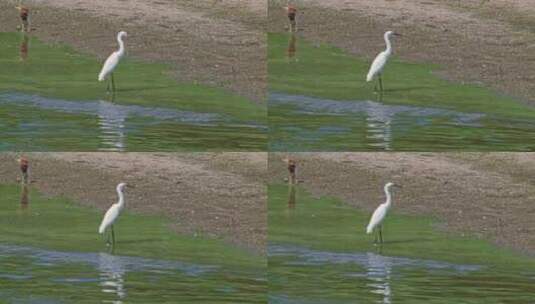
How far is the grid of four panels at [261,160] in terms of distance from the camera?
23.0 m

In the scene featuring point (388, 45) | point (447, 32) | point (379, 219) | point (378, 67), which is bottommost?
point (379, 219)

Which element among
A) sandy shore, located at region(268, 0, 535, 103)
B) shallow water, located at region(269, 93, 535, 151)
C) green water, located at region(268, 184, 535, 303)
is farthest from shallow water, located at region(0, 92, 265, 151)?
sandy shore, located at region(268, 0, 535, 103)

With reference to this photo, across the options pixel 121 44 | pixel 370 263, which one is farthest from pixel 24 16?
pixel 370 263

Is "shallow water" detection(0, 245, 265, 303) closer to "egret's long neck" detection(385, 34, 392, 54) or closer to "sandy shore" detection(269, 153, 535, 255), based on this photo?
"sandy shore" detection(269, 153, 535, 255)

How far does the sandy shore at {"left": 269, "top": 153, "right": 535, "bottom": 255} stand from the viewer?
23.6 meters

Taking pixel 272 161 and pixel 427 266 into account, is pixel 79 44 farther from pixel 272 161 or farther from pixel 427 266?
pixel 427 266

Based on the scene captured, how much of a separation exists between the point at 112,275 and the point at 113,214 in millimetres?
1060

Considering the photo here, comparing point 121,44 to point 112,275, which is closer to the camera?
point 112,275

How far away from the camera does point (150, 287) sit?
22812 millimetres

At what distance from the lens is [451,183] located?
2422 cm

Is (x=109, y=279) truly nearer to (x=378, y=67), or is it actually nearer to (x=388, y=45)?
Result: (x=378, y=67)

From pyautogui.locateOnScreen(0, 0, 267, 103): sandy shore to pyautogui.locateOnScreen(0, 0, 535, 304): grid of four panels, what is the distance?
0.09 ft

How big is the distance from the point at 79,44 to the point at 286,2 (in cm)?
283

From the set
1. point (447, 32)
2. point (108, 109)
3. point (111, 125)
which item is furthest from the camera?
point (447, 32)
